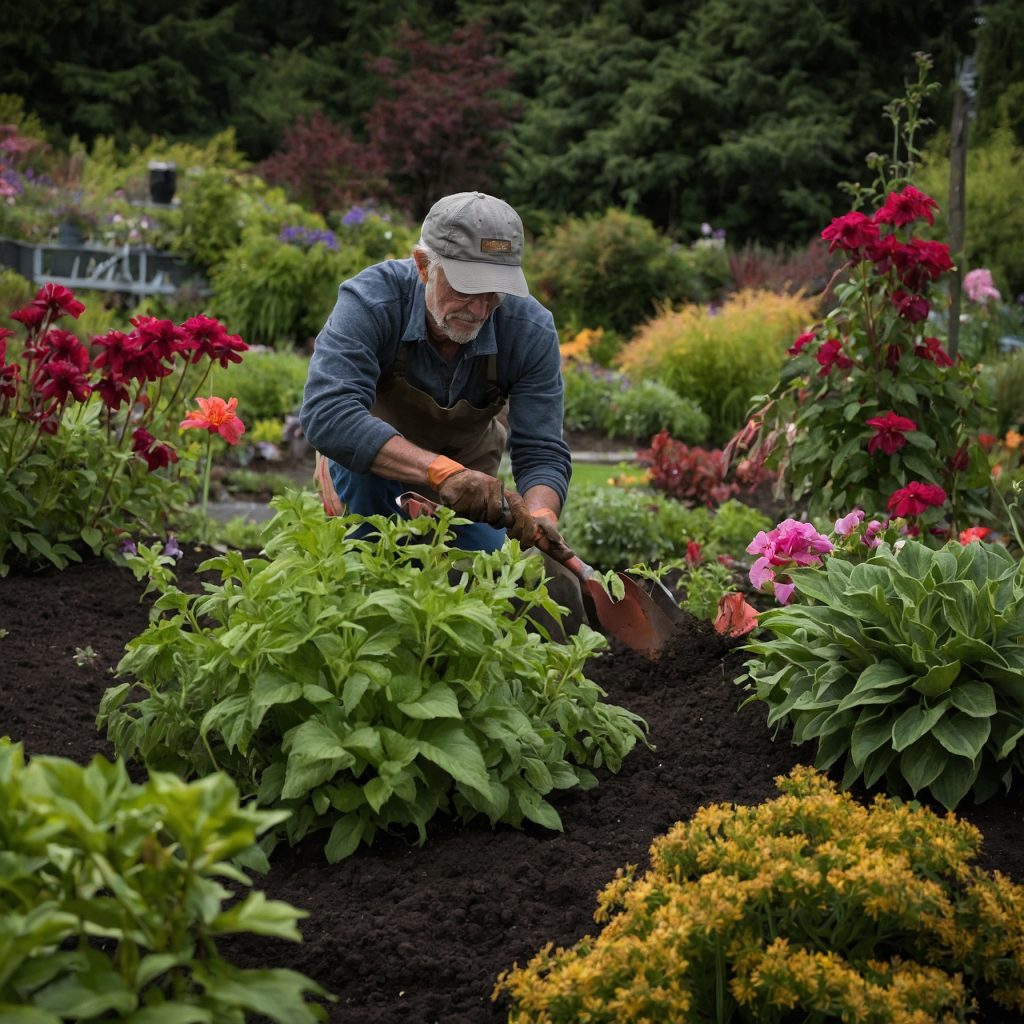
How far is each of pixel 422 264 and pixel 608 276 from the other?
10578 mm

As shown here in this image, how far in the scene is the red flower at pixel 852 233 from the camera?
4.67 meters

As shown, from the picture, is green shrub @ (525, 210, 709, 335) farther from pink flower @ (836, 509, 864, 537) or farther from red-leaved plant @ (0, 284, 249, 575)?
pink flower @ (836, 509, 864, 537)

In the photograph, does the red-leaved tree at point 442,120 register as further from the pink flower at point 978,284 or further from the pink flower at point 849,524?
the pink flower at point 849,524

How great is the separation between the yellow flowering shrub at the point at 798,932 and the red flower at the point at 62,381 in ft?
A: 9.12

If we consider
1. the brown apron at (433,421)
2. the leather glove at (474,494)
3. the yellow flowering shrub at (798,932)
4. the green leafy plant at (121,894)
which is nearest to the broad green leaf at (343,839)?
the yellow flowering shrub at (798,932)

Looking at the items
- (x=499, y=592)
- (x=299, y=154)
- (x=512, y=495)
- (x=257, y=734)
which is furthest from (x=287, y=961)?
(x=299, y=154)

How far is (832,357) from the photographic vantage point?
480 cm

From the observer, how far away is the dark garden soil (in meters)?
2.37

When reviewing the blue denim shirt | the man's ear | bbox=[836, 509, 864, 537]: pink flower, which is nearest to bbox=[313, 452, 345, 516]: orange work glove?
the blue denim shirt

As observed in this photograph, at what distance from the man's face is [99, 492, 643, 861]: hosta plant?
3.01 ft

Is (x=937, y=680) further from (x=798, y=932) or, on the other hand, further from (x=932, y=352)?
(x=932, y=352)

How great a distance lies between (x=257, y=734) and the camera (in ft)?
9.37

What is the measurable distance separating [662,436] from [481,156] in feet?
46.3

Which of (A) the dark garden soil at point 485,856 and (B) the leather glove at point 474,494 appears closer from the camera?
(A) the dark garden soil at point 485,856
